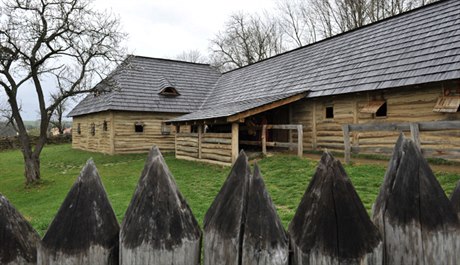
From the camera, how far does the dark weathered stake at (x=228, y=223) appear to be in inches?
53.2

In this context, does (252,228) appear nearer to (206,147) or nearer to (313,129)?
(206,147)

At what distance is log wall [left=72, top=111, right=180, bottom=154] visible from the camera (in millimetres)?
21875

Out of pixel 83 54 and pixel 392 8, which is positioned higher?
pixel 392 8

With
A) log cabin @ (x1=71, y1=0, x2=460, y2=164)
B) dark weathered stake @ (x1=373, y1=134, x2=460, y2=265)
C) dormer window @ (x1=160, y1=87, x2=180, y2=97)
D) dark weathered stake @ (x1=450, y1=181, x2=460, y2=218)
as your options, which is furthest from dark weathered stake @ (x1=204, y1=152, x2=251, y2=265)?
dormer window @ (x1=160, y1=87, x2=180, y2=97)

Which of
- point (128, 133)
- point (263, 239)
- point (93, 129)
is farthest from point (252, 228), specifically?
point (93, 129)

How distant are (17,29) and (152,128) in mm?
11573

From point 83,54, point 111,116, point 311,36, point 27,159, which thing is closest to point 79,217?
point 27,159

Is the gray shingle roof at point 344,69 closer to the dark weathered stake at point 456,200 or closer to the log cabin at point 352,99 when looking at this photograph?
the log cabin at point 352,99

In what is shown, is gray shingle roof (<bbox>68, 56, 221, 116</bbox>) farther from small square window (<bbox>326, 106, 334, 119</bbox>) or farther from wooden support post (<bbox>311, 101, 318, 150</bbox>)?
small square window (<bbox>326, 106, 334, 119</bbox>)

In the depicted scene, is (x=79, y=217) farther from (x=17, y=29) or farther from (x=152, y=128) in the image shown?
A: (x=152, y=128)

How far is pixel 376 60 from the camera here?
1400cm

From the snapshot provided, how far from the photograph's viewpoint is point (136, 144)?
22594 mm

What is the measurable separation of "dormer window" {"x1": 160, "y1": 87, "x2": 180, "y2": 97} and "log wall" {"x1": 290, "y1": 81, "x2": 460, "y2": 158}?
11.4 metres

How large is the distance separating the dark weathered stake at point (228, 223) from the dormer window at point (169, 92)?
23.9m
